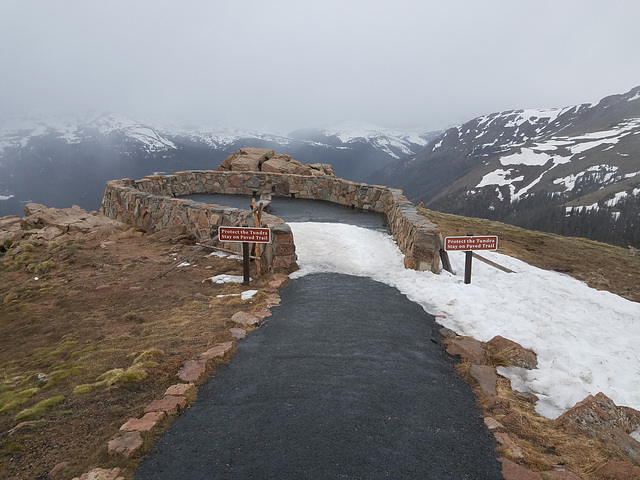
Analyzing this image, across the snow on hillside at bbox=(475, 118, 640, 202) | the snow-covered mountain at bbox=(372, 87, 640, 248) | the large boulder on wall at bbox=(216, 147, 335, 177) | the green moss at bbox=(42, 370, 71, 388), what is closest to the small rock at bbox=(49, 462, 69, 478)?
the green moss at bbox=(42, 370, 71, 388)

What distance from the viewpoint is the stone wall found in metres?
9.65

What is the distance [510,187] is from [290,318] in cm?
18538

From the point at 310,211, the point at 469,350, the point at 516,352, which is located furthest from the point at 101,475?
the point at 310,211

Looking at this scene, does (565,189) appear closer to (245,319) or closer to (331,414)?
(245,319)

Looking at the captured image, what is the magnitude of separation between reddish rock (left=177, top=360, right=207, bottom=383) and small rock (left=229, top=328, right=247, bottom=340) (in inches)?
37.3

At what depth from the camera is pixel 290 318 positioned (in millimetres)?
7027

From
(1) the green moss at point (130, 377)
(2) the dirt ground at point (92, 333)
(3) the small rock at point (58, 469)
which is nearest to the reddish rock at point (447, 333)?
(2) the dirt ground at point (92, 333)

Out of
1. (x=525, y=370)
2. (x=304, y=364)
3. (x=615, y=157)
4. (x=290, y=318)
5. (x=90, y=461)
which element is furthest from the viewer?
(x=615, y=157)

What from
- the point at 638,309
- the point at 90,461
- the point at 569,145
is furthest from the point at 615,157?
the point at 90,461

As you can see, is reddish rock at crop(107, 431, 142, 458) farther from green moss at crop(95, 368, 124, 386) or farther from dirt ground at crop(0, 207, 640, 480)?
green moss at crop(95, 368, 124, 386)

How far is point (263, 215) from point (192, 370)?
7049 mm

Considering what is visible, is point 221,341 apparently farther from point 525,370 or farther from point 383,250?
point 383,250

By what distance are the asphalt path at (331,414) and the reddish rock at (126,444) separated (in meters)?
0.18

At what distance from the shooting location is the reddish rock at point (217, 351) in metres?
5.58
